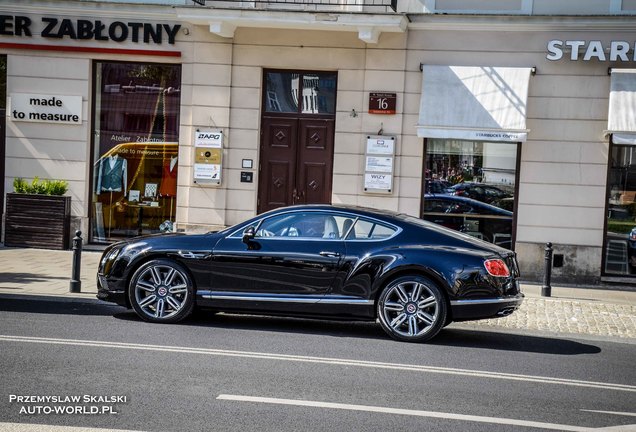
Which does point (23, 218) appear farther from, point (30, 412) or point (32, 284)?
point (30, 412)

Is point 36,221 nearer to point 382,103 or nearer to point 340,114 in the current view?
point 340,114

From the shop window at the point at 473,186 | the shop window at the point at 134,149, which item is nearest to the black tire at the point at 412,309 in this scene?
the shop window at the point at 473,186

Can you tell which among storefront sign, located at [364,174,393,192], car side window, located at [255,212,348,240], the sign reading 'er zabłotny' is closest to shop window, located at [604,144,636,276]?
storefront sign, located at [364,174,393,192]

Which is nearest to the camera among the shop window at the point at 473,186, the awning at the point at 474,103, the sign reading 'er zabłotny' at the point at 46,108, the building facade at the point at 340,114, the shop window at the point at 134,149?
the awning at the point at 474,103

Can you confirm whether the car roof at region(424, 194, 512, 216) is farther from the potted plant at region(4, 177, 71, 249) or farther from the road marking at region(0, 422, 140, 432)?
the road marking at region(0, 422, 140, 432)

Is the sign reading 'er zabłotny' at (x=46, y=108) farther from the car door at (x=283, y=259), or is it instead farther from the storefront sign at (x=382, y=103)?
the car door at (x=283, y=259)

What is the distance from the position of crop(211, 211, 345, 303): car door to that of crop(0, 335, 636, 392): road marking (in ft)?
4.64

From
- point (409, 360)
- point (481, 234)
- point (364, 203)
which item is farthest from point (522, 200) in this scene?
point (409, 360)

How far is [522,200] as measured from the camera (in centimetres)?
1617

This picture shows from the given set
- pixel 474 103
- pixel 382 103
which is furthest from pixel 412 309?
pixel 382 103

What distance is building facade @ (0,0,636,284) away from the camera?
15.9m

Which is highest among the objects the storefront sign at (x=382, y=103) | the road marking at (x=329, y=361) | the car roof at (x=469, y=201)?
the storefront sign at (x=382, y=103)

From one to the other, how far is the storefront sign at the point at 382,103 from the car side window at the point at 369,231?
691 centimetres

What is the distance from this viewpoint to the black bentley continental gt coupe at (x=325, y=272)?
948 centimetres
